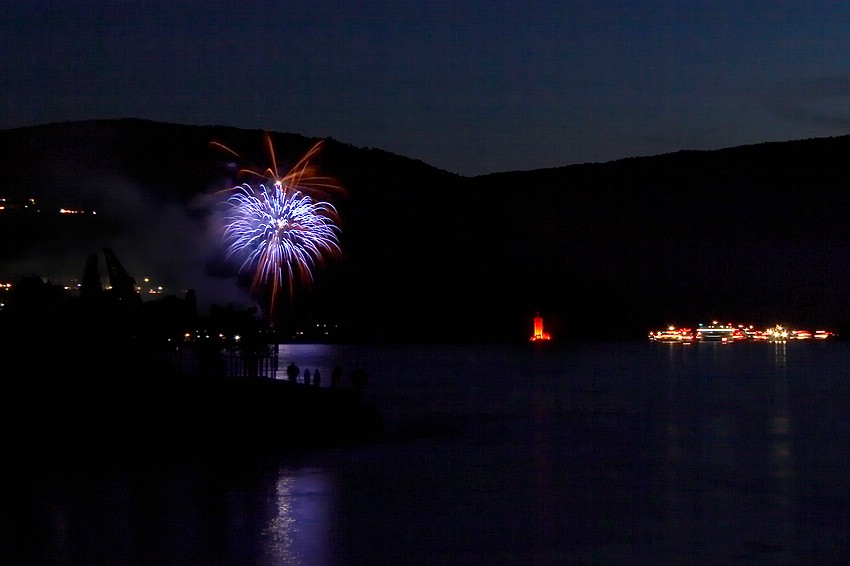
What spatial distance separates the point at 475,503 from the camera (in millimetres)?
16188

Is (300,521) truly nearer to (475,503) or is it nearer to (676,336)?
(475,503)

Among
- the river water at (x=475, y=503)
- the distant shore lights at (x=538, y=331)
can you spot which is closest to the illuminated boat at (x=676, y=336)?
the distant shore lights at (x=538, y=331)

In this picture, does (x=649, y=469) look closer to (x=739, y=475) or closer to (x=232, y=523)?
(x=739, y=475)

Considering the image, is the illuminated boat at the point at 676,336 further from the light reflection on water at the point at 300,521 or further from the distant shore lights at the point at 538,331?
the light reflection on water at the point at 300,521

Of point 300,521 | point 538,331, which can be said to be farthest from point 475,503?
point 538,331

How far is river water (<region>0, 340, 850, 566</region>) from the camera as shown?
1286cm

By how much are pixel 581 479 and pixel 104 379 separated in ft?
41.5

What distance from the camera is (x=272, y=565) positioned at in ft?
39.0

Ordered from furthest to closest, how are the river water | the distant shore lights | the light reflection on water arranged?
the distant shore lights → the river water → the light reflection on water

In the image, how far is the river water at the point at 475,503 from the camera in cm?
1286

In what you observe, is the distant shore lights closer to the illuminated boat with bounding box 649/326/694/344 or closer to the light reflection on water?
the illuminated boat with bounding box 649/326/694/344

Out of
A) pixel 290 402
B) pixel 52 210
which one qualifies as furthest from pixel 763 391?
pixel 52 210

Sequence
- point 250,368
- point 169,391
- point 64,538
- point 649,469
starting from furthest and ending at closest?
1. point 250,368
2. point 169,391
3. point 649,469
4. point 64,538

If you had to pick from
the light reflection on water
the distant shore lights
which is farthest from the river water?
the distant shore lights
